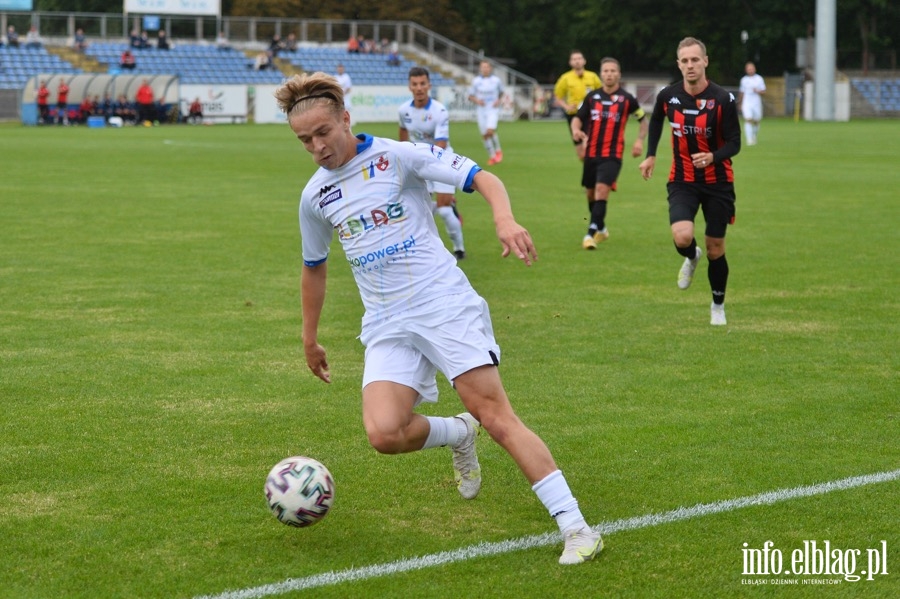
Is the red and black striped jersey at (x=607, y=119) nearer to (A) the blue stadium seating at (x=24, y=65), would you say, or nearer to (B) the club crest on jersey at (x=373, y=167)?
(B) the club crest on jersey at (x=373, y=167)

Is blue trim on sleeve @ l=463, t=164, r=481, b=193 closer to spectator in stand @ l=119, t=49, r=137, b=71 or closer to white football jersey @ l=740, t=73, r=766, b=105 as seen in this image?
white football jersey @ l=740, t=73, r=766, b=105

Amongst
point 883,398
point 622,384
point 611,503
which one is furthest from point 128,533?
point 883,398

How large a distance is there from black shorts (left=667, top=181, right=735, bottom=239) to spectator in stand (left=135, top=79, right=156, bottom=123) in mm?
41562

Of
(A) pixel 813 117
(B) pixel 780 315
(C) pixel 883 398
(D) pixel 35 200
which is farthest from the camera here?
(A) pixel 813 117

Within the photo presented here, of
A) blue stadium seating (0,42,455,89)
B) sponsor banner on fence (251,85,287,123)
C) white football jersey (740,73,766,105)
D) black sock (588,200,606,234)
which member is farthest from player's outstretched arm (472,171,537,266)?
blue stadium seating (0,42,455,89)

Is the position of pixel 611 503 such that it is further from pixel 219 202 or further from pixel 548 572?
pixel 219 202

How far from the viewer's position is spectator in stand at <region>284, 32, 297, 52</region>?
5984 cm

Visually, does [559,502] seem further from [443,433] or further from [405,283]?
[405,283]

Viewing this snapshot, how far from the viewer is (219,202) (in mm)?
19672

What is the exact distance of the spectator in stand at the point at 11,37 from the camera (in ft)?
177

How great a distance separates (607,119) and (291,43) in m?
47.0

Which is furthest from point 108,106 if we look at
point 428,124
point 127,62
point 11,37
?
point 428,124

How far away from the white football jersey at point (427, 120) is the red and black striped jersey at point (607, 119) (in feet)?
6.04

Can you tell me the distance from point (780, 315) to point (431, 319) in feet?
19.6
